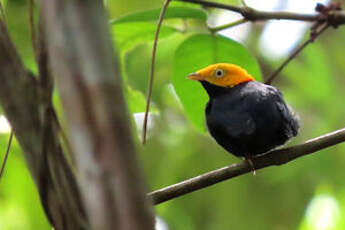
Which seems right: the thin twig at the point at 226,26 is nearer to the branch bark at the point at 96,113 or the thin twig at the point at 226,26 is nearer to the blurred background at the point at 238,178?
the blurred background at the point at 238,178

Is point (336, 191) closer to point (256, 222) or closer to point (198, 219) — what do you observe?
point (256, 222)

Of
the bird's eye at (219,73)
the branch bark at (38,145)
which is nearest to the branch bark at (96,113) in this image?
the branch bark at (38,145)

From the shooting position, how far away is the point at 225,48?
2.97 meters

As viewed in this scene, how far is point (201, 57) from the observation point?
9.92ft

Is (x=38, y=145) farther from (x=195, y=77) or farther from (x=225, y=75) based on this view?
(x=225, y=75)

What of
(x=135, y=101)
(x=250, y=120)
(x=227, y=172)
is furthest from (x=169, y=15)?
(x=227, y=172)

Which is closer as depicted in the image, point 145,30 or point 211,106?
point 145,30

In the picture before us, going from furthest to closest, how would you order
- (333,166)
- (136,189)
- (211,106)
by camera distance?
(333,166)
(211,106)
(136,189)

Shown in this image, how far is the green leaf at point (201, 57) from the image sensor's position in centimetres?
295

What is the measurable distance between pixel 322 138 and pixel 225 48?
87 centimetres

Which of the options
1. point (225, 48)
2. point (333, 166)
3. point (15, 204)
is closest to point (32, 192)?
point (15, 204)

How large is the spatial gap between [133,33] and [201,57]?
344 mm

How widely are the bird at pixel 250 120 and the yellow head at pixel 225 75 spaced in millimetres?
102

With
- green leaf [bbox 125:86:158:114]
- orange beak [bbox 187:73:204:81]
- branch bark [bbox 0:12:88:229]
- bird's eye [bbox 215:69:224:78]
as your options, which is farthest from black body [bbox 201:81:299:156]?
branch bark [bbox 0:12:88:229]
